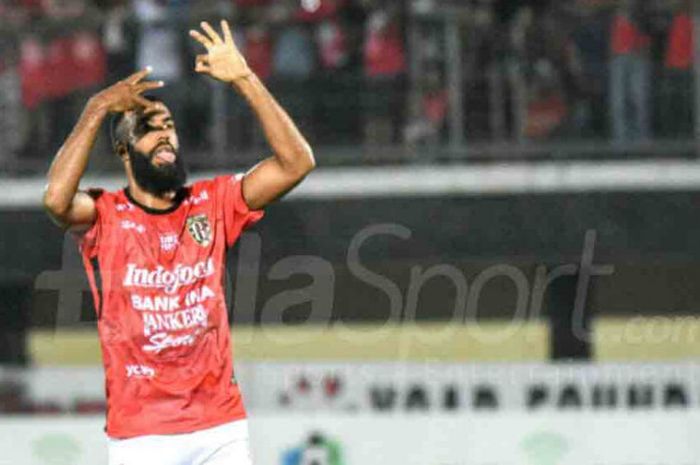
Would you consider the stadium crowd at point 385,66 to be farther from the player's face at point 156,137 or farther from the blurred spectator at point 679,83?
the player's face at point 156,137

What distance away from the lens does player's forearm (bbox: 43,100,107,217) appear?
6.29 m

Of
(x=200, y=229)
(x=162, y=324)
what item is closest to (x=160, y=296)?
(x=162, y=324)

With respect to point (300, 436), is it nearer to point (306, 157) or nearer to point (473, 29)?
point (473, 29)

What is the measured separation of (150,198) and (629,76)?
735 cm

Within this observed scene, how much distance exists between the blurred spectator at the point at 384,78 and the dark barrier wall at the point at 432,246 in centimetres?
60

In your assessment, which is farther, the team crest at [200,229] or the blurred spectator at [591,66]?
the blurred spectator at [591,66]

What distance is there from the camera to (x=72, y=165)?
248 inches

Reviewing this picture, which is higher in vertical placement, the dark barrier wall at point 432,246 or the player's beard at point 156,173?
the player's beard at point 156,173

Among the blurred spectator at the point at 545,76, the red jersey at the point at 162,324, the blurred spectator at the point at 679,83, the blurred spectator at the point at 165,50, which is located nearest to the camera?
the red jersey at the point at 162,324

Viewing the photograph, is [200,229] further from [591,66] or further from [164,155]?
[591,66]

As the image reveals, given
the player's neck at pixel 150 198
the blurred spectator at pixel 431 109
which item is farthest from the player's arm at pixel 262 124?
the blurred spectator at pixel 431 109

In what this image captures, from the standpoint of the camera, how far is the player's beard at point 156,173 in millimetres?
6379

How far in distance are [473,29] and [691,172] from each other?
76.3 inches

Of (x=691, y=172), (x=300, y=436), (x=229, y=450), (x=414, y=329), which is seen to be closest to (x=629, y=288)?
(x=414, y=329)
